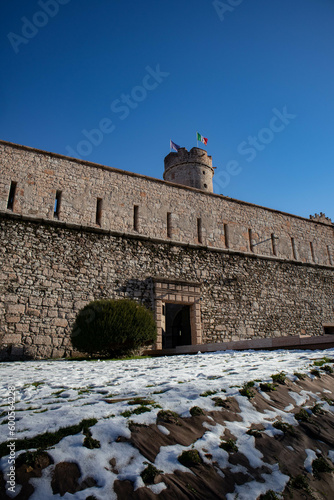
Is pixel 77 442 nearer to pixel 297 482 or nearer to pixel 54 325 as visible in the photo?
pixel 297 482

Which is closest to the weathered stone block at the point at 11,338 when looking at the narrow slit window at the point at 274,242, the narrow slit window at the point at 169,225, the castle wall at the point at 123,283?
the castle wall at the point at 123,283

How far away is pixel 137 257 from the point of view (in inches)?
404

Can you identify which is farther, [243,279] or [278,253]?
[278,253]

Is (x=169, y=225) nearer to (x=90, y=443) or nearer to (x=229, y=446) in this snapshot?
(x=229, y=446)

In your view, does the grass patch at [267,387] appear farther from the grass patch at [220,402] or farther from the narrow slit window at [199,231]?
the narrow slit window at [199,231]

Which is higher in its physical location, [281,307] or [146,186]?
[146,186]

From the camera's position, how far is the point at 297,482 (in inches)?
84.4

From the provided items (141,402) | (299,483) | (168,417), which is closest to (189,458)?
(168,417)

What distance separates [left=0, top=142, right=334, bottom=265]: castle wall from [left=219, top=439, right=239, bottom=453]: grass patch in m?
8.23

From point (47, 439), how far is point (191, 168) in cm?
1798

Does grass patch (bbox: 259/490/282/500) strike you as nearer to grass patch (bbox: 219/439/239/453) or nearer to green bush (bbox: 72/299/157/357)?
grass patch (bbox: 219/439/239/453)

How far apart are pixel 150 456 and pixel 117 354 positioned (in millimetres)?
6071

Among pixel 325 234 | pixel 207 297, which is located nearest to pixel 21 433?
pixel 207 297

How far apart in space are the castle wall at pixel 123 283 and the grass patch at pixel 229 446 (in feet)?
22.3
